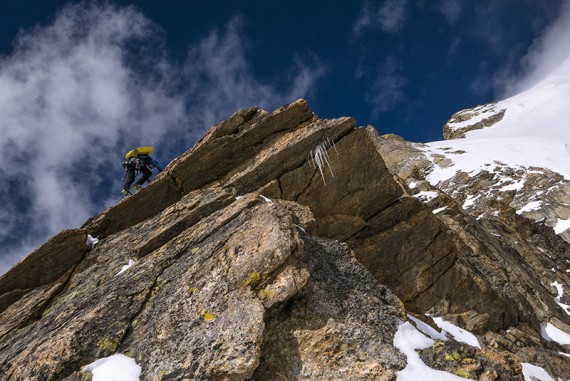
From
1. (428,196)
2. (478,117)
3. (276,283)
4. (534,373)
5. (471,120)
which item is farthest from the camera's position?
(478,117)

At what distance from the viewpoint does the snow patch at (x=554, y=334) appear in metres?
20.8

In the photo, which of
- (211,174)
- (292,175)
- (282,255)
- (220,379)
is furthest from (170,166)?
(220,379)

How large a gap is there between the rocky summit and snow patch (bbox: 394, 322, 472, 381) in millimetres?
43

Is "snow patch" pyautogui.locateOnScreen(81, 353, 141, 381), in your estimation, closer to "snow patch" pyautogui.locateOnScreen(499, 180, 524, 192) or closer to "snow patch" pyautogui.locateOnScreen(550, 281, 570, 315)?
"snow patch" pyautogui.locateOnScreen(550, 281, 570, 315)

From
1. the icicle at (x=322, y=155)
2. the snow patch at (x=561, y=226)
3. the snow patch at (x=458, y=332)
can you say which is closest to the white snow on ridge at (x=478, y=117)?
the snow patch at (x=561, y=226)

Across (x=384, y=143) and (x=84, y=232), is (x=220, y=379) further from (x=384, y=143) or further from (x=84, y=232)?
(x=384, y=143)

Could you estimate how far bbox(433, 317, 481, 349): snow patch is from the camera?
15891mm

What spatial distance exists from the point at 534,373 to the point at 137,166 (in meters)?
20.7

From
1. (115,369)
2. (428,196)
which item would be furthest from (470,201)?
(115,369)

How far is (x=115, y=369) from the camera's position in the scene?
8570mm

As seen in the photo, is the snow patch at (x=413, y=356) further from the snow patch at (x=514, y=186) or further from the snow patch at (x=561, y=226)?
the snow patch at (x=514, y=186)

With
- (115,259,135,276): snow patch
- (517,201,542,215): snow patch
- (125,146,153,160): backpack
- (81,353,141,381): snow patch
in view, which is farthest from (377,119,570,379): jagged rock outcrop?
(125,146,153,160): backpack

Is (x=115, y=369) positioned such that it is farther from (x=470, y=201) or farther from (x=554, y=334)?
(x=470, y=201)

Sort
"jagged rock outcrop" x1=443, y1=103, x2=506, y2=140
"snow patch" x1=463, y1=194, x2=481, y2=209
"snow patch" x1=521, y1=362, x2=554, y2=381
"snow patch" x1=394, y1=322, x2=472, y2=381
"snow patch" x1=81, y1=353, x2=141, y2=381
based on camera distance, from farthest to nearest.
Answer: "jagged rock outcrop" x1=443, y1=103, x2=506, y2=140
"snow patch" x1=463, y1=194, x2=481, y2=209
"snow patch" x1=521, y1=362, x2=554, y2=381
"snow patch" x1=81, y1=353, x2=141, y2=381
"snow patch" x1=394, y1=322, x2=472, y2=381
